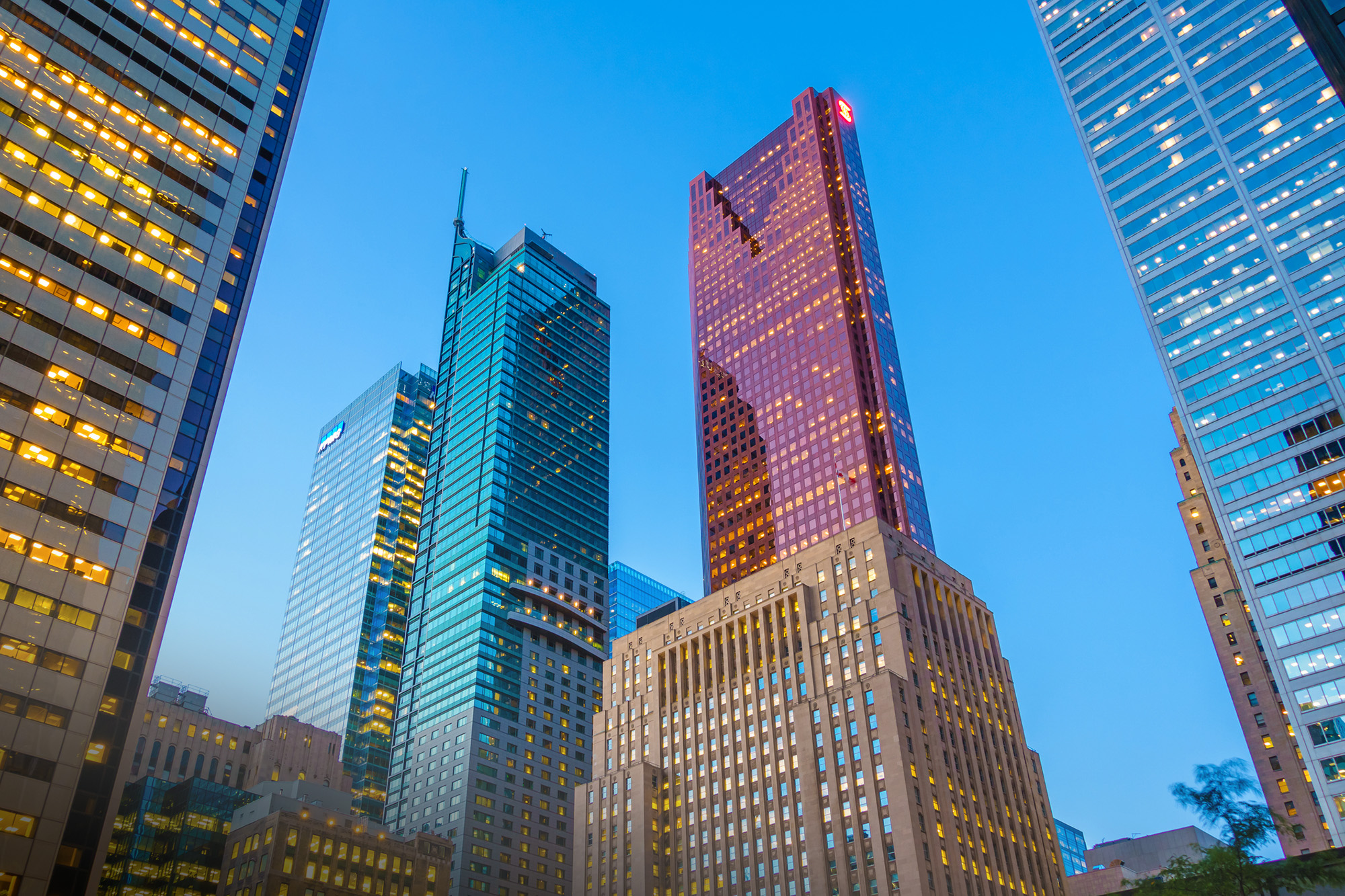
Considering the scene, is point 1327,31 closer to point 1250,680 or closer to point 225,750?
point 1250,680

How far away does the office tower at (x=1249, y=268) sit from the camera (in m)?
110

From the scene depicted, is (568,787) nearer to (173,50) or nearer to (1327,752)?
(1327,752)

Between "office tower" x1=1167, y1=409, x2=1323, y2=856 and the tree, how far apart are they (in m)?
39.9

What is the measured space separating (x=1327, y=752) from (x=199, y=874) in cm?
14156

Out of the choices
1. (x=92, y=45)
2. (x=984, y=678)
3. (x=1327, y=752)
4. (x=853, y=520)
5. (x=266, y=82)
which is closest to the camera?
(x=92, y=45)

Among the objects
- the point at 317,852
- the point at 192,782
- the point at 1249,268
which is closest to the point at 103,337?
the point at 317,852

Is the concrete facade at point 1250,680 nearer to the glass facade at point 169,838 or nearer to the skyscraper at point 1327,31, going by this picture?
the skyscraper at point 1327,31

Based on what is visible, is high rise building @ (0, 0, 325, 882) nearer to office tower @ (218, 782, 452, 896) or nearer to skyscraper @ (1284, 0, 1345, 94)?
office tower @ (218, 782, 452, 896)

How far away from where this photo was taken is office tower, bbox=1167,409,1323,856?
449 ft

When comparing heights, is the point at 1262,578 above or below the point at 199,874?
above

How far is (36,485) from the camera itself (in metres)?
71.4

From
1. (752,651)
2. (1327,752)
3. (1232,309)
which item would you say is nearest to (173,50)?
(752,651)

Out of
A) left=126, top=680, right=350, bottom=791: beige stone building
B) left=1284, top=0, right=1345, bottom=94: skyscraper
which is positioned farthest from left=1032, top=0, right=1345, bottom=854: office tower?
left=126, top=680, right=350, bottom=791: beige stone building

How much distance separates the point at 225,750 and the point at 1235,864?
158139 mm
